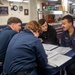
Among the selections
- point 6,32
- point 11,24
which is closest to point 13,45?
point 6,32

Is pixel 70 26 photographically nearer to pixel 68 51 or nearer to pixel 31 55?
pixel 68 51

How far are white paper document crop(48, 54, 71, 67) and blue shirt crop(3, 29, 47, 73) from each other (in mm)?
192

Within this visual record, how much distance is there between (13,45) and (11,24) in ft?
3.29

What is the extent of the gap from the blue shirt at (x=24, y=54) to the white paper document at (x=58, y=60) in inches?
7.6

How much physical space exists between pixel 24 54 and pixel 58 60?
0.58m

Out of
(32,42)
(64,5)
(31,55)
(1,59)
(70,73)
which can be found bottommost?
(70,73)

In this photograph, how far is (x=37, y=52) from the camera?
1927mm

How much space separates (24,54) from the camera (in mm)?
1872

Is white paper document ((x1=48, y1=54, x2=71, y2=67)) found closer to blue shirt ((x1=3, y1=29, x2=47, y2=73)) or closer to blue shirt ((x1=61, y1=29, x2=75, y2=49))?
blue shirt ((x1=3, y1=29, x2=47, y2=73))

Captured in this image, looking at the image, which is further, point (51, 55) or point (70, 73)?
point (70, 73)

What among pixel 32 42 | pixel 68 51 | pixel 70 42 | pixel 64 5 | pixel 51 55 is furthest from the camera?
pixel 64 5

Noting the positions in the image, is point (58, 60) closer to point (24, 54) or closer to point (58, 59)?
point (58, 59)

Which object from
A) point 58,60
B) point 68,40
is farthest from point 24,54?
point 68,40

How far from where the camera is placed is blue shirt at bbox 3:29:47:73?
1.88 metres
